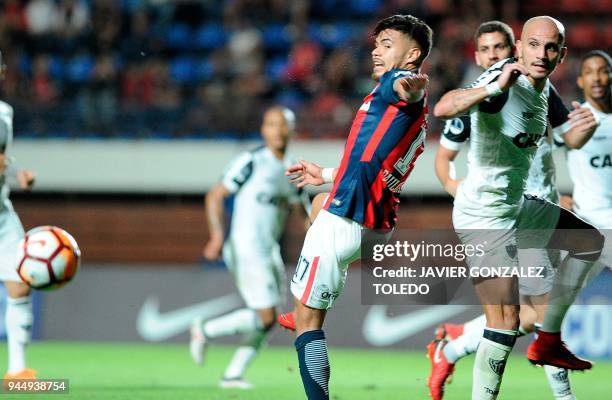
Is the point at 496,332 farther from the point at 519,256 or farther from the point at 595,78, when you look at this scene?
the point at 595,78

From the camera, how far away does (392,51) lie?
17.4 feet

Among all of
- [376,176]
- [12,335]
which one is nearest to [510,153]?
[376,176]

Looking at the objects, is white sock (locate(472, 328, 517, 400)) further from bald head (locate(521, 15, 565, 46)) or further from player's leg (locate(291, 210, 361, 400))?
bald head (locate(521, 15, 565, 46))

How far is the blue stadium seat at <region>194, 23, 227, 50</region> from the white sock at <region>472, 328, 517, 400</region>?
989 centimetres

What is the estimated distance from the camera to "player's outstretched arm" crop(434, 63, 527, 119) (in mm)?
4945

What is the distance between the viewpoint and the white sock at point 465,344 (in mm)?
6633

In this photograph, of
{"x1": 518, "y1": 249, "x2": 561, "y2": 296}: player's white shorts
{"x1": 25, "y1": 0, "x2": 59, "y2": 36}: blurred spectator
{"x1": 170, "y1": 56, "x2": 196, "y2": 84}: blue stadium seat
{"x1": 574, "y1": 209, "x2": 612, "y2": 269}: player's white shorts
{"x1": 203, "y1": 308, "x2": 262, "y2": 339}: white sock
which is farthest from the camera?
{"x1": 25, "y1": 0, "x2": 59, "y2": 36}: blurred spectator

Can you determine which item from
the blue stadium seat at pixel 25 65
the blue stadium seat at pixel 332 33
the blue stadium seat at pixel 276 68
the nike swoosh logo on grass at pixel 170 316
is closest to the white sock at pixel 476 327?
the nike swoosh logo on grass at pixel 170 316

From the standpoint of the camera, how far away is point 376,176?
17.5 feet

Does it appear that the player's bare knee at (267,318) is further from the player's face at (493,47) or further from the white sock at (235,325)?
the player's face at (493,47)

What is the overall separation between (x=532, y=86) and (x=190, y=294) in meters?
7.11

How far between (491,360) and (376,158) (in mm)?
1237

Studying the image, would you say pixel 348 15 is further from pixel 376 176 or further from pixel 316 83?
pixel 376 176

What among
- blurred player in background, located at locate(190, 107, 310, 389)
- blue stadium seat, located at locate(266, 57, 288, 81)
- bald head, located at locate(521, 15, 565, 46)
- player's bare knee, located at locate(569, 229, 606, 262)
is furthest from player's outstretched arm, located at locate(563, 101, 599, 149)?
blue stadium seat, located at locate(266, 57, 288, 81)
